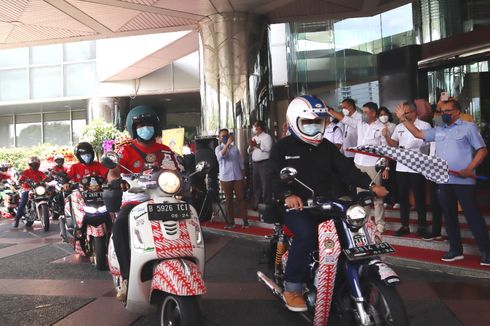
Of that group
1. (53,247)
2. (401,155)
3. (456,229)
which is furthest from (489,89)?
(53,247)

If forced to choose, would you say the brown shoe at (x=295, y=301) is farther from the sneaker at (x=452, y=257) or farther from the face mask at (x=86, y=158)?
the face mask at (x=86, y=158)

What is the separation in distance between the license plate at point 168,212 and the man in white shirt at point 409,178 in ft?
13.6

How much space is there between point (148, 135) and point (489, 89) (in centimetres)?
899

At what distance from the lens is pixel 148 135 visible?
4512 millimetres

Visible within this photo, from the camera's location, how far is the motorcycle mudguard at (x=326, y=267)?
11.8 ft

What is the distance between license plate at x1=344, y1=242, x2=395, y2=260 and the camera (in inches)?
134

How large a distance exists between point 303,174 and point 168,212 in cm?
119

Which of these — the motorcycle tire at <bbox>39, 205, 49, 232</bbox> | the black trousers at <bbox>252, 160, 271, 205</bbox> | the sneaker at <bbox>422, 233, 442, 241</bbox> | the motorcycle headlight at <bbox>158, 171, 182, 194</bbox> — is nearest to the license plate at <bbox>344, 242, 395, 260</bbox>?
the motorcycle headlight at <bbox>158, 171, 182, 194</bbox>

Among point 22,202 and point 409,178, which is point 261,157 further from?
point 22,202

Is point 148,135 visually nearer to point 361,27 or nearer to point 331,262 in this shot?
point 331,262

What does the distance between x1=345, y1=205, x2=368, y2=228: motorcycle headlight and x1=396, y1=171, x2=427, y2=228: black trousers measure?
3.71 meters

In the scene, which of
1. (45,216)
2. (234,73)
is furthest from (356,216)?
(45,216)

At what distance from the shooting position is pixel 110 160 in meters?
3.99

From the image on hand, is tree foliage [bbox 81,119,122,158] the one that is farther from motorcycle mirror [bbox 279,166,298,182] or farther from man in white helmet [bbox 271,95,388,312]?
motorcycle mirror [bbox 279,166,298,182]
